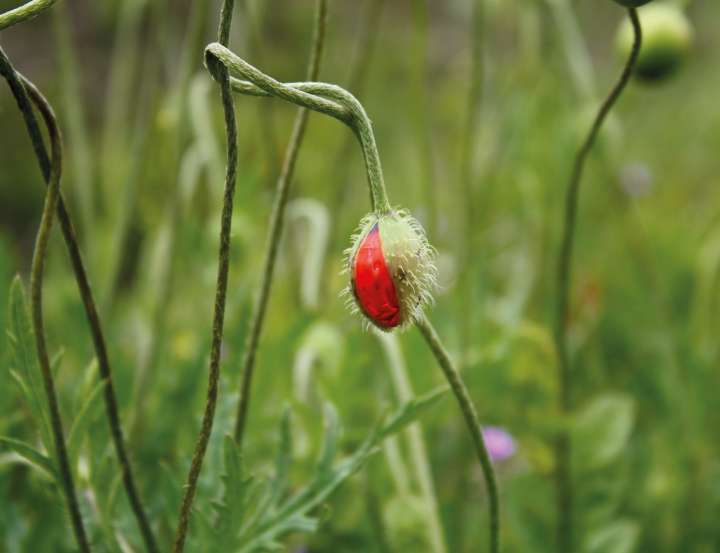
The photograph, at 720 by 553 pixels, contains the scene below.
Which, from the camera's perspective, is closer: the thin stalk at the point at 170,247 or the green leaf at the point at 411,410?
the green leaf at the point at 411,410

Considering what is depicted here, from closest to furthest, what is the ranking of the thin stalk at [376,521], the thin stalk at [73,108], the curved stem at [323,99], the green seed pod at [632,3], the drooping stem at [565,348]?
the curved stem at [323,99], the green seed pod at [632,3], the drooping stem at [565,348], the thin stalk at [376,521], the thin stalk at [73,108]

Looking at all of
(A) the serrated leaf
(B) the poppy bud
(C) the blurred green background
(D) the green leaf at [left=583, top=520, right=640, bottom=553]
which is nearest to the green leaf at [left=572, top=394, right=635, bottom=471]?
(C) the blurred green background

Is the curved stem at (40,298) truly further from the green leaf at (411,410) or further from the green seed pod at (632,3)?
the green seed pod at (632,3)

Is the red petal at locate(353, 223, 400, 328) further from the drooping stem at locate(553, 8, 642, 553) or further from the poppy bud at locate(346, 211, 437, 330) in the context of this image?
the drooping stem at locate(553, 8, 642, 553)

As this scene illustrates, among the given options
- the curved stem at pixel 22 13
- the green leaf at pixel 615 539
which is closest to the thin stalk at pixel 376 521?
the green leaf at pixel 615 539

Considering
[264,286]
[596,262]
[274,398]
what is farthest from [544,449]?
[596,262]

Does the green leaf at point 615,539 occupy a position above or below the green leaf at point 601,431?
below
